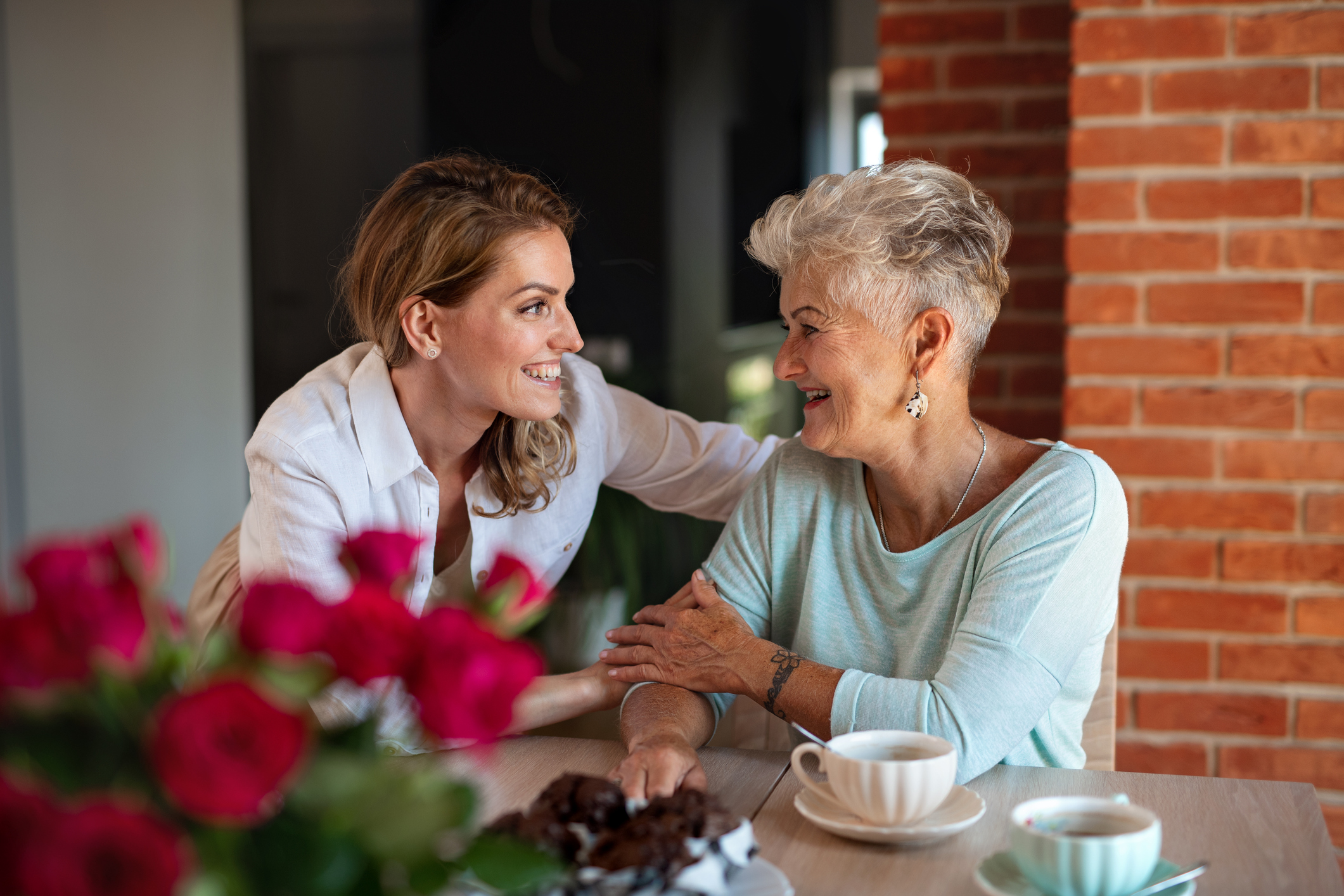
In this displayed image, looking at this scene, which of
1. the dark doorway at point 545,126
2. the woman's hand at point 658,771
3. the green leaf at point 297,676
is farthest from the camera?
the dark doorway at point 545,126

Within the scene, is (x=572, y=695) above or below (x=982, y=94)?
below

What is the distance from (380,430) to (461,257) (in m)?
0.28

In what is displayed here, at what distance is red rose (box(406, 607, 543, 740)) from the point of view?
51cm

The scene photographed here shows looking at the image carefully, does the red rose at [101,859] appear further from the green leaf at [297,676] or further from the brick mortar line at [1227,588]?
the brick mortar line at [1227,588]

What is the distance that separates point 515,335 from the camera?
65.3 inches

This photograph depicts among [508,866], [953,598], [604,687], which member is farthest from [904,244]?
[508,866]

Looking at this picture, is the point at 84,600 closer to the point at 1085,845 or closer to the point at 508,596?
the point at 508,596

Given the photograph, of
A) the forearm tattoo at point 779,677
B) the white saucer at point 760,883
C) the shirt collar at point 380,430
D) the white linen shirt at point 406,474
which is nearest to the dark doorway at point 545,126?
the white linen shirt at point 406,474

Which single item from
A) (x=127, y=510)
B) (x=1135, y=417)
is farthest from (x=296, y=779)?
(x=127, y=510)

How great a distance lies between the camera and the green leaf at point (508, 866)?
61 centimetres

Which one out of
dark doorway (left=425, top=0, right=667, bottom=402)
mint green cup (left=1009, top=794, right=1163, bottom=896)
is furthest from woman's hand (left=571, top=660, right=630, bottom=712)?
dark doorway (left=425, top=0, right=667, bottom=402)

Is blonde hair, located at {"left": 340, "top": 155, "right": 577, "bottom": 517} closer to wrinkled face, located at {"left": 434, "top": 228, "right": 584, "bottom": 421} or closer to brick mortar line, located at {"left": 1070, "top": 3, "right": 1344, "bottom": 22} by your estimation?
wrinkled face, located at {"left": 434, "top": 228, "right": 584, "bottom": 421}

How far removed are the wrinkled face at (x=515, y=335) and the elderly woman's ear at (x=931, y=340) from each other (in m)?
0.52

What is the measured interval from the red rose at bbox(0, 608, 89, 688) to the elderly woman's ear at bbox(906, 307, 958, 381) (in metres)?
1.11
